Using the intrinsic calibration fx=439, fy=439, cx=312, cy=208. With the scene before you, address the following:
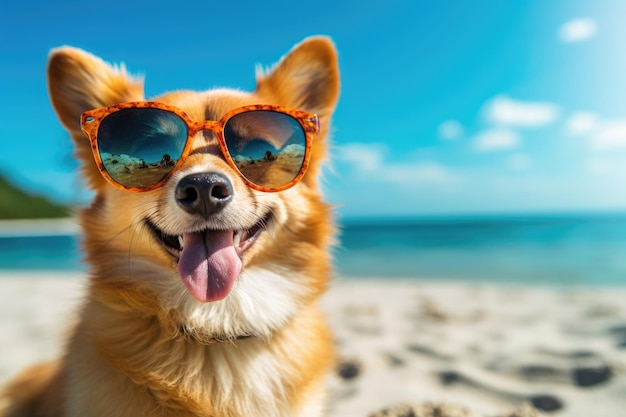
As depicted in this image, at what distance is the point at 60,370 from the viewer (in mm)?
2141

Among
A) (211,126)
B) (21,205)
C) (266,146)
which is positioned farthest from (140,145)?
(21,205)

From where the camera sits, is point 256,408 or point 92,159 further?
point 92,159

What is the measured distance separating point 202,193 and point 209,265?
334mm

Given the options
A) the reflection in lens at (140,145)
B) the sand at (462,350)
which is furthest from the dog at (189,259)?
the sand at (462,350)

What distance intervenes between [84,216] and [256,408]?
4.29ft

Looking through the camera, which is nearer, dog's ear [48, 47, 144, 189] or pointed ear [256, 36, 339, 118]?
dog's ear [48, 47, 144, 189]

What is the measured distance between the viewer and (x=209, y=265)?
202cm

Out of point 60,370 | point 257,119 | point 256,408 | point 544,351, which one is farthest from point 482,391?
point 60,370

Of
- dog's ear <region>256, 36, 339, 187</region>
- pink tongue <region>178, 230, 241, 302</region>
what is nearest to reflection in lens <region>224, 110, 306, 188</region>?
dog's ear <region>256, 36, 339, 187</region>

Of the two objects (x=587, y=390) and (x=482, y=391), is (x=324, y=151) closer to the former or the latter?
(x=482, y=391)

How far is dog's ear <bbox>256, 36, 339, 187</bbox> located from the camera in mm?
2648

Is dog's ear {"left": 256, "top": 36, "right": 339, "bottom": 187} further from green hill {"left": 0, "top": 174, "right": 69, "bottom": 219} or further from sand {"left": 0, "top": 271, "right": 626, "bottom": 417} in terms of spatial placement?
green hill {"left": 0, "top": 174, "right": 69, "bottom": 219}

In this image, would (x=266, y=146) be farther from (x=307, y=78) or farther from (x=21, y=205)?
(x=21, y=205)

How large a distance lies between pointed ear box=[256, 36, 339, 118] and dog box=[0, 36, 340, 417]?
0.05 meters
